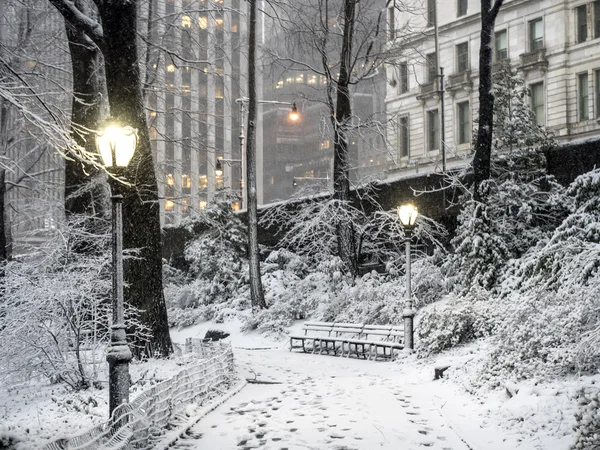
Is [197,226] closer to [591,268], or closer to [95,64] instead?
[95,64]

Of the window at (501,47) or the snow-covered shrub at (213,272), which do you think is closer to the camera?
the snow-covered shrub at (213,272)

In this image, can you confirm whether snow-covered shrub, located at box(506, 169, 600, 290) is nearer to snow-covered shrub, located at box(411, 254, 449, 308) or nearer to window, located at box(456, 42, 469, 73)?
snow-covered shrub, located at box(411, 254, 449, 308)

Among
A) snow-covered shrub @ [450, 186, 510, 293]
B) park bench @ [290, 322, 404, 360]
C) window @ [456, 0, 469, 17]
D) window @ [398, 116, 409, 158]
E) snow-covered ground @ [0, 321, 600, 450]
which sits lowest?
park bench @ [290, 322, 404, 360]

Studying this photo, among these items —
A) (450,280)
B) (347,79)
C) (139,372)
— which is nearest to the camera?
(139,372)

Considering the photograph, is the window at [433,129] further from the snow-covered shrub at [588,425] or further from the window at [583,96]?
the snow-covered shrub at [588,425]

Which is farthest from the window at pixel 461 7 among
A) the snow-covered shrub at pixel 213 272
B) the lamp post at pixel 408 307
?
the lamp post at pixel 408 307

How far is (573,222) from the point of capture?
1430 centimetres

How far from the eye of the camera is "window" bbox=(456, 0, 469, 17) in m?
48.9

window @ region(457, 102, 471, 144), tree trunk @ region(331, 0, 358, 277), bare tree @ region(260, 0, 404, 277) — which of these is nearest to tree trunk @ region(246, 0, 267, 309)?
bare tree @ region(260, 0, 404, 277)

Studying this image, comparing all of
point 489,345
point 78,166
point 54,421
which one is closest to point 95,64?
point 78,166

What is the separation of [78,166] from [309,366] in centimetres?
753

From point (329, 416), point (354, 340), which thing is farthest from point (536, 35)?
point (329, 416)

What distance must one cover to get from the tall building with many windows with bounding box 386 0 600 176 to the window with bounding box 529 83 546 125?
66 millimetres

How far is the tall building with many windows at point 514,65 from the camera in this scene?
40.9 meters
